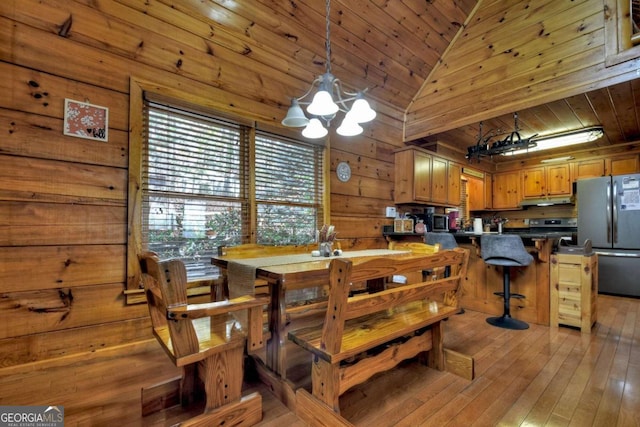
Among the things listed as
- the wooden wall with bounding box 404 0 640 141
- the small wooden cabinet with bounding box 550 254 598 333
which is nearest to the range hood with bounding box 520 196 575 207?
the small wooden cabinet with bounding box 550 254 598 333

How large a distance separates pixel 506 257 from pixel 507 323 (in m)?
0.68

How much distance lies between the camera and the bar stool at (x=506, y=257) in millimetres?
2734

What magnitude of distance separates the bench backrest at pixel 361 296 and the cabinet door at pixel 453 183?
343cm

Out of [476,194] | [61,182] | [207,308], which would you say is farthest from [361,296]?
[476,194]

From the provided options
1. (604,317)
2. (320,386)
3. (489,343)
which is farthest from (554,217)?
(320,386)

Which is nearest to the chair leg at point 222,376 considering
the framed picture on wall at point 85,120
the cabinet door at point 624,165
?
the framed picture on wall at point 85,120

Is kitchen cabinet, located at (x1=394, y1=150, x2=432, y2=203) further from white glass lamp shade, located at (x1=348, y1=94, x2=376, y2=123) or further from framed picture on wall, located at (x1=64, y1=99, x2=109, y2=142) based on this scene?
framed picture on wall, located at (x1=64, y1=99, x2=109, y2=142)

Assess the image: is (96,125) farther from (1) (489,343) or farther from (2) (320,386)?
(1) (489,343)

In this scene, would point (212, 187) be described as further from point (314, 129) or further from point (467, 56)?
point (467, 56)

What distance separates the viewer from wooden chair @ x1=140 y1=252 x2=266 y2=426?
3.83 feet

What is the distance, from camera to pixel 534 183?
5734 mm

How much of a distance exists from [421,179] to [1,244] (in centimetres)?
443

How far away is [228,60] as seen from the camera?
2.76m

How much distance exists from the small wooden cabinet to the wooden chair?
3011mm
